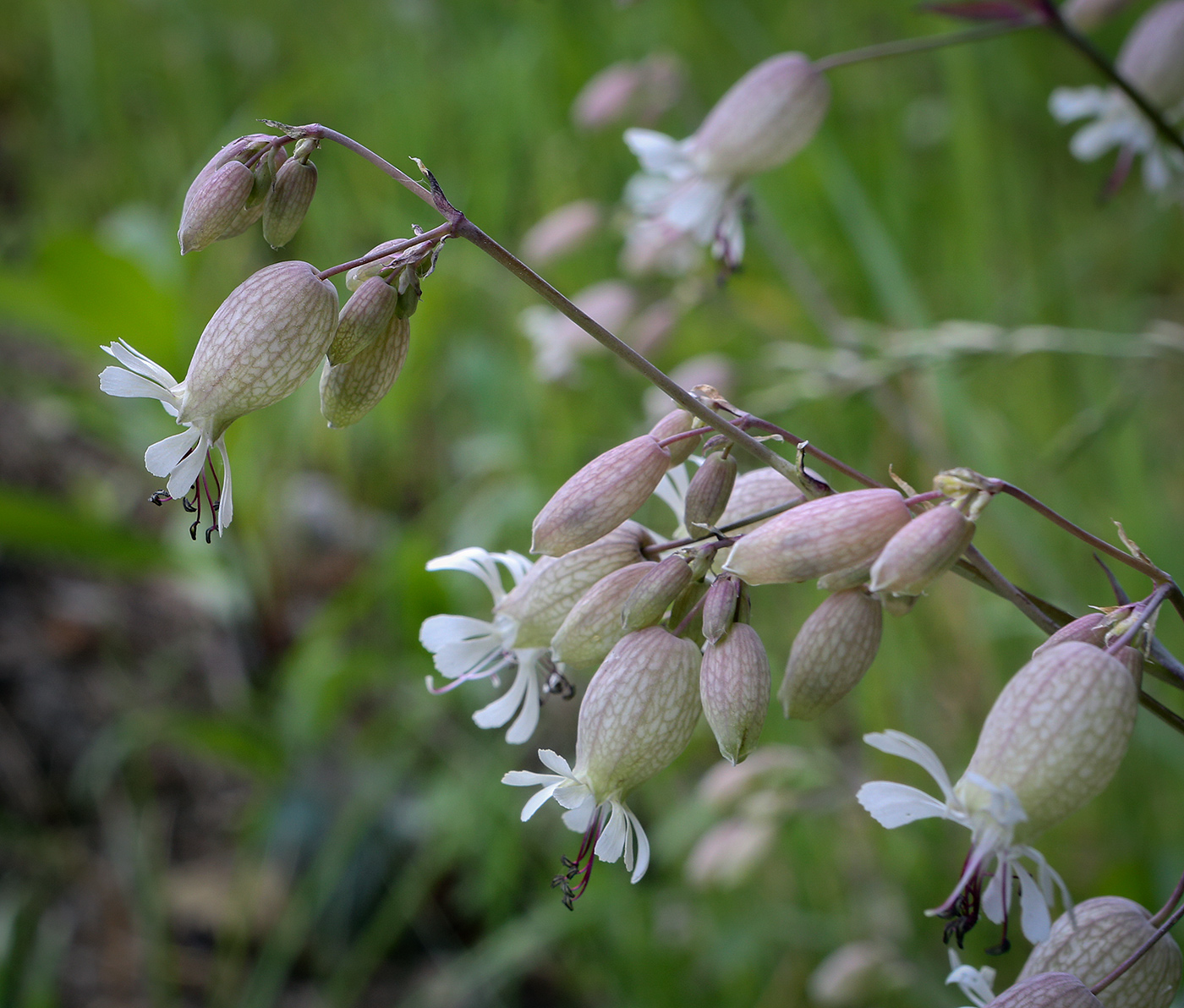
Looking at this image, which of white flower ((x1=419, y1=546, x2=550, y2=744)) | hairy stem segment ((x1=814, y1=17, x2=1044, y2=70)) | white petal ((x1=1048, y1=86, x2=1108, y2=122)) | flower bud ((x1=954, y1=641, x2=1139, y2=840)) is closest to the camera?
flower bud ((x1=954, y1=641, x2=1139, y2=840))

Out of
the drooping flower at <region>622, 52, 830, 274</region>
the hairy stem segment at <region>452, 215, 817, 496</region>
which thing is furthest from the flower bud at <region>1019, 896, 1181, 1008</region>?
the drooping flower at <region>622, 52, 830, 274</region>

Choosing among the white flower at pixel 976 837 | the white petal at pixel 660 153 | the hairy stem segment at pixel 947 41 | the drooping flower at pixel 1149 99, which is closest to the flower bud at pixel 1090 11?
the drooping flower at pixel 1149 99

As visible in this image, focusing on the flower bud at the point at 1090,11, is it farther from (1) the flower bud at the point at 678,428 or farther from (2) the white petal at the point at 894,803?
(2) the white petal at the point at 894,803

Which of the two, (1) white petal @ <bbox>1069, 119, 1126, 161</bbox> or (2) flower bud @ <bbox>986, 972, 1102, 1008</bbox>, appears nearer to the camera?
(2) flower bud @ <bbox>986, 972, 1102, 1008</bbox>

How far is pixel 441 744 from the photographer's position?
74.8 inches

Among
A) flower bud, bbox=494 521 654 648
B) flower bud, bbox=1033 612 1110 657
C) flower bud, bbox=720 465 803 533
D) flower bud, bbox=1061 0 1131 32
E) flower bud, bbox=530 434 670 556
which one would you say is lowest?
flower bud, bbox=494 521 654 648

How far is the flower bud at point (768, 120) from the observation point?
111cm

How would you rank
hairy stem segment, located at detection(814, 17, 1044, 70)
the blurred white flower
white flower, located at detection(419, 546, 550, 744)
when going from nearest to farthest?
white flower, located at detection(419, 546, 550, 744), hairy stem segment, located at detection(814, 17, 1044, 70), the blurred white flower

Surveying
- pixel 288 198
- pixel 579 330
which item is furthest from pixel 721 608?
pixel 579 330

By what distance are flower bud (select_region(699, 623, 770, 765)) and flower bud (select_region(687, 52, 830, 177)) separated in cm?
69

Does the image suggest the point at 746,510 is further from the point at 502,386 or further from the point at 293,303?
the point at 502,386

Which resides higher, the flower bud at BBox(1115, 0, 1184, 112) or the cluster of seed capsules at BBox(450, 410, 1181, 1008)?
the flower bud at BBox(1115, 0, 1184, 112)

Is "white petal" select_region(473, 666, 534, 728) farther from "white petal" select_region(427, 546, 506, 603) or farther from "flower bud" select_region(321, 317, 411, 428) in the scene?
"flower bud" select_region(321, 317, 411, 428)

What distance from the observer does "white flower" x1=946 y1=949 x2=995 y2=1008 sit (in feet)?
1.95
